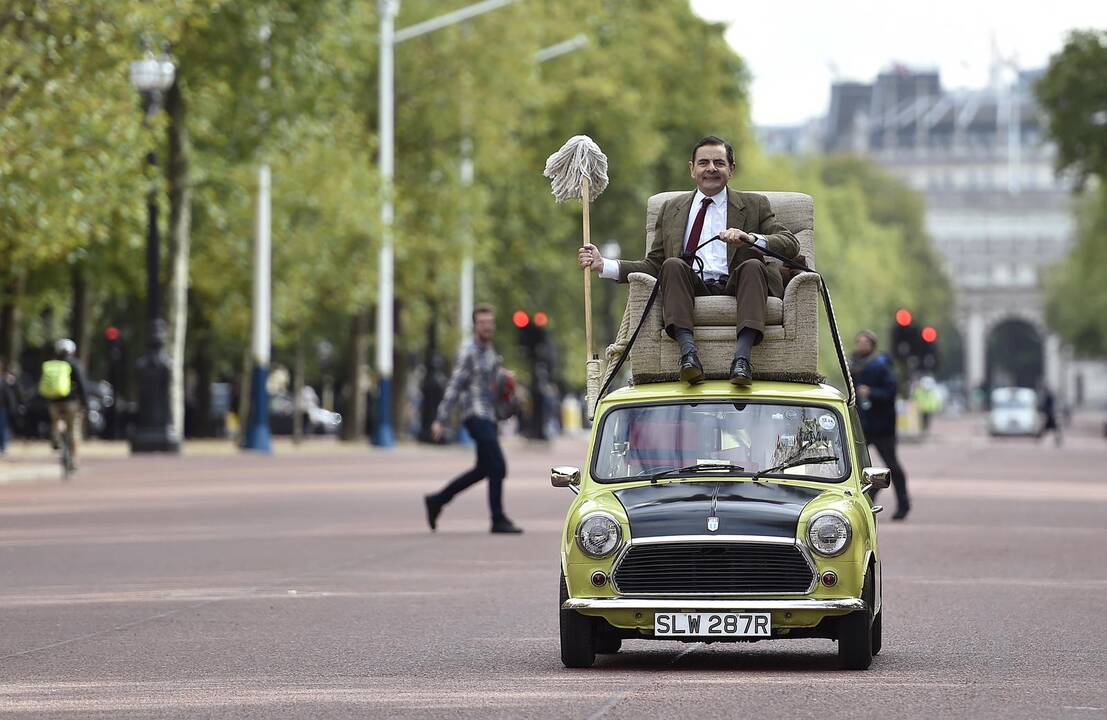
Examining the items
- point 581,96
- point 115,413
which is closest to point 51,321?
point 115,413

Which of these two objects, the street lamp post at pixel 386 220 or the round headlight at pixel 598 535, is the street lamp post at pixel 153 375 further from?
the round headlight at pixel 598 535

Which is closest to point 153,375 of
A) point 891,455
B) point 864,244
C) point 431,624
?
point 891,455

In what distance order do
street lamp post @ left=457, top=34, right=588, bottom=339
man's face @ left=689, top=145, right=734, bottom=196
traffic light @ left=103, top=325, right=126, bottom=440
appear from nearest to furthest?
man's face @ left=689, top=145, right=734, bottom=196, street lamp post @ left=457, top=34, right=588, bottom=339, traffic light @ left=103, top=325, right=126, bottom=440

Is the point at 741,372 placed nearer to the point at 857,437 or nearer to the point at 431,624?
the point at 857,437

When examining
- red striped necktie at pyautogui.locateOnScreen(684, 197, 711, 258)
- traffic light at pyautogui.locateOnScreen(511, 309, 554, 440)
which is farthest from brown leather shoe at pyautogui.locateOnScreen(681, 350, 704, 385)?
traffic light at pyautogui.locateOnScreen(511, 309, 554, 440)

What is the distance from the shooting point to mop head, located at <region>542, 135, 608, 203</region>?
41.1 ft

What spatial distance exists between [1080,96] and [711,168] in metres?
44.4

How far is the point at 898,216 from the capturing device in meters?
148

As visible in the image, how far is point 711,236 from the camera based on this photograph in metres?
12.5

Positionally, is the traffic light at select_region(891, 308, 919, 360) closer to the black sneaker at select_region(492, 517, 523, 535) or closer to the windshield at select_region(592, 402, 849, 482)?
the black sneaker at select_region(492, 517, 523, 535)

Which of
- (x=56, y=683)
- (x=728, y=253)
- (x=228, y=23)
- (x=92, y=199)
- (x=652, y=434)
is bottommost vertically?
(x=56, y=683)

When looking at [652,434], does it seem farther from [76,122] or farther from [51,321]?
[51,321]

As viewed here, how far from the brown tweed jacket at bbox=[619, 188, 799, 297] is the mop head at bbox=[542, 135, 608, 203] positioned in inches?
15.1

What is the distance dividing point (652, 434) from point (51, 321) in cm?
4907
